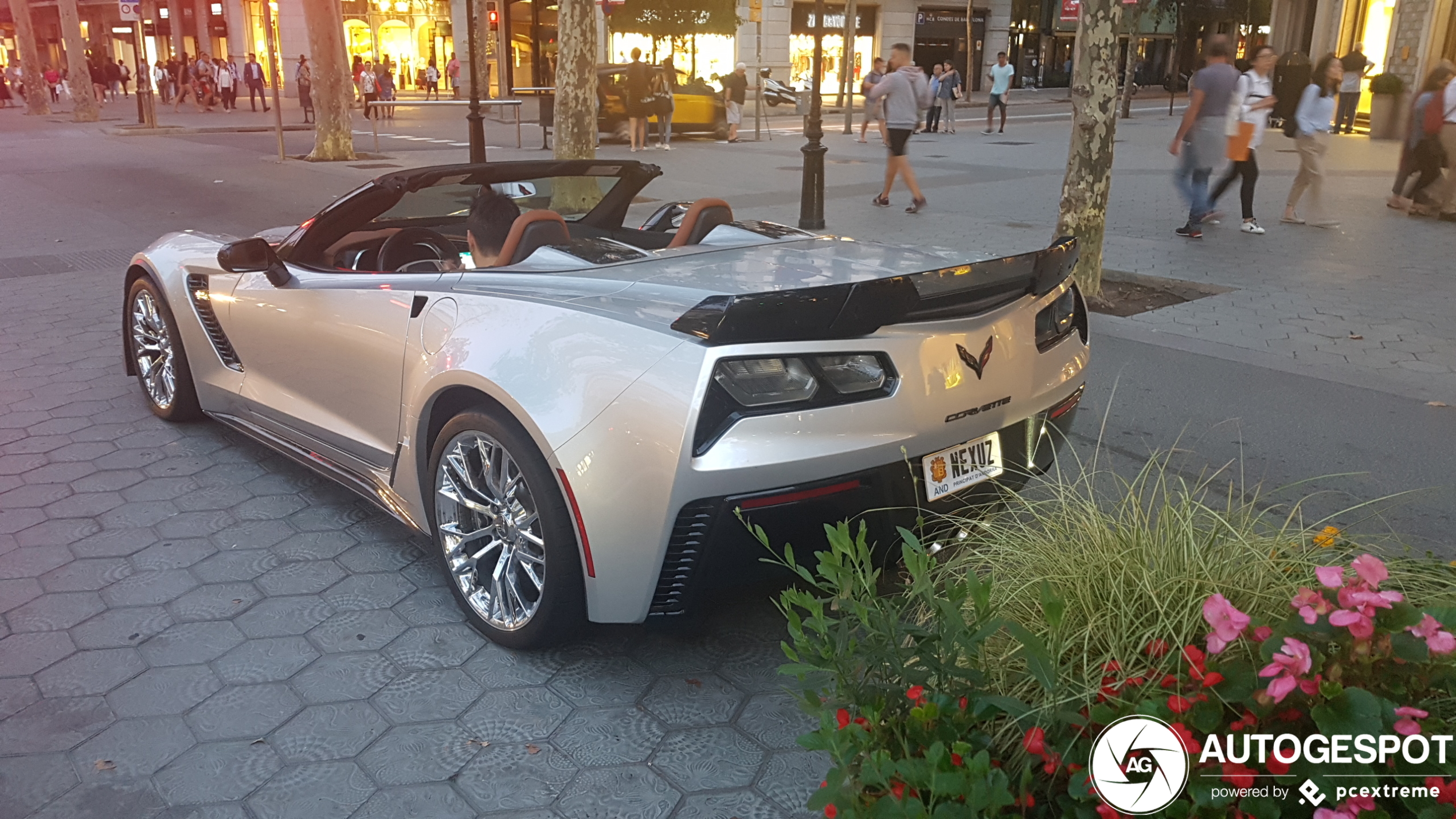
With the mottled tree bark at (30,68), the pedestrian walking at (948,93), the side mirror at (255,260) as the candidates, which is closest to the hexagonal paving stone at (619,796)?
the side mirror at (255,260)

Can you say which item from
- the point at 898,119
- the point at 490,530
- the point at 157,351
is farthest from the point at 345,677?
the point at 898,119

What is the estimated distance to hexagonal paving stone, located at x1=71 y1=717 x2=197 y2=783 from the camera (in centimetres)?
270

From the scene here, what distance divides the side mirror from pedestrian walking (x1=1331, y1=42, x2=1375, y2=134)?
84.2ft

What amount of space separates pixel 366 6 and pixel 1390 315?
166 feet

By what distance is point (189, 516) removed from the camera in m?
4.29

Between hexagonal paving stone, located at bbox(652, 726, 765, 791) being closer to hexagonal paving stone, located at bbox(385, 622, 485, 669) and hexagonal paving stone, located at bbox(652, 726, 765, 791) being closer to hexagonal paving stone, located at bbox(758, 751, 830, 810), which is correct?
hexagonal paving stone, located at bbox(758, 751, 830, 810)

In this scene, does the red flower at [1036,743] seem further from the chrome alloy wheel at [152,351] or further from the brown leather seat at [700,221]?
the chrome alloy wheel at [152,351]

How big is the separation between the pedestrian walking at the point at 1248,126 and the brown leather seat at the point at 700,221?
8593 millimetres

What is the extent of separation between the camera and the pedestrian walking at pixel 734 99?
24.4 m

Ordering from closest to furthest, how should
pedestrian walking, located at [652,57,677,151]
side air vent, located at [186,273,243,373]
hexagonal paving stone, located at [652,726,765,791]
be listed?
1. hexagonal paving stone, located at [652,726,765,791]
2. side air vent, located at [186,273,243,373]
3. pedestrian walking, located at [652,57,677,151]

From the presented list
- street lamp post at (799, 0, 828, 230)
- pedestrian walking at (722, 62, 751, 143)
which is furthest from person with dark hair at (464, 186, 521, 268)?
pedestrian walking at (722, 62, 751, 143)

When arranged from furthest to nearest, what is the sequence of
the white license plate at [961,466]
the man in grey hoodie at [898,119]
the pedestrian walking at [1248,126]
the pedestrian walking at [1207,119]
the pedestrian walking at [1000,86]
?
1. the pedestrian walking at [1000,86]
2. the man in grey hoodie at [898,119]
3. the pedestrian walking at [1248,126]
4. the pedestrian walking at [1207,119]
5. the white license plate at [961,466]

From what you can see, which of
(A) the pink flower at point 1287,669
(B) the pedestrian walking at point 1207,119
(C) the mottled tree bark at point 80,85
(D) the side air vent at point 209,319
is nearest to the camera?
(A) the pink flower at point 1287,669

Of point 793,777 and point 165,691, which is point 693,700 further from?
point 165,691
